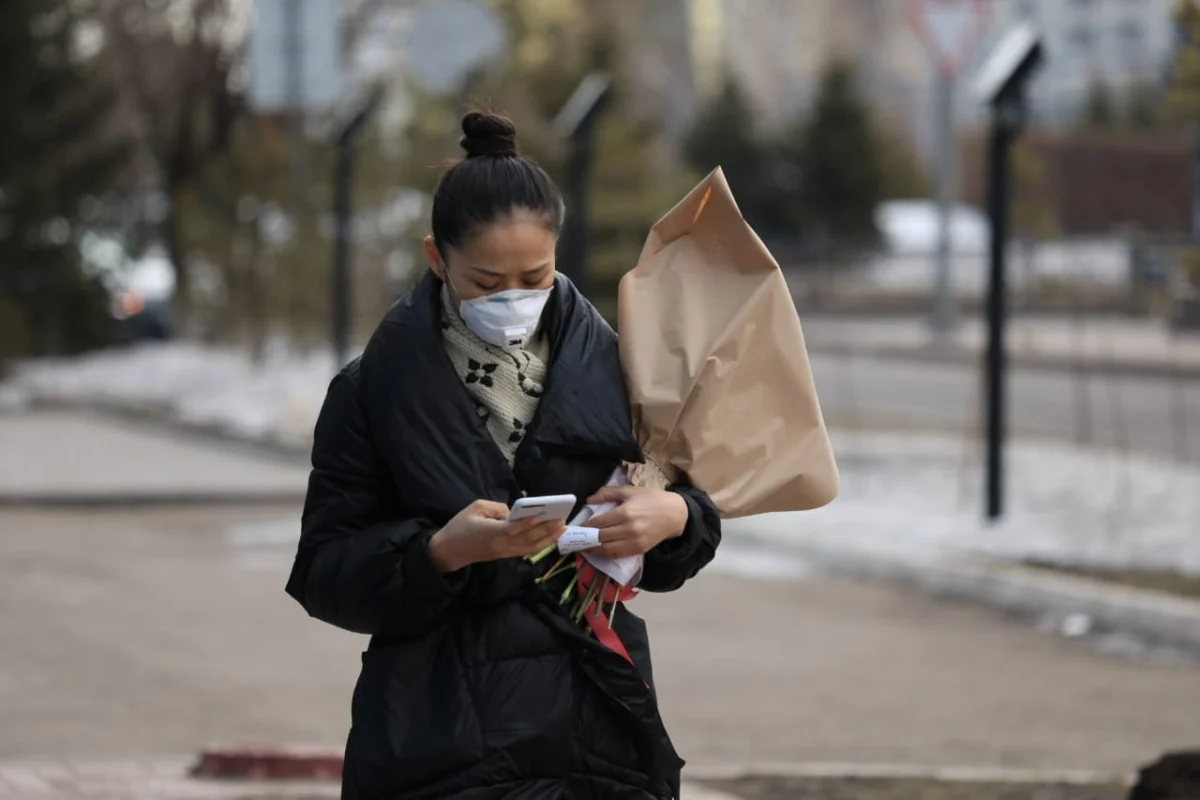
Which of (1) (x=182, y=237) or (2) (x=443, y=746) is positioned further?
(1) (x=182, y=237)

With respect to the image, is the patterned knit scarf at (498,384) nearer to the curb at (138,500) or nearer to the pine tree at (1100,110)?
the curb at (138,500)

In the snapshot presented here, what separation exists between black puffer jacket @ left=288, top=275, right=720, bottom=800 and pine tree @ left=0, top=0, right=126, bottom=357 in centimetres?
2137

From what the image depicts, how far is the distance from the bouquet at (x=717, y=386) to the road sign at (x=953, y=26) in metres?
20.3

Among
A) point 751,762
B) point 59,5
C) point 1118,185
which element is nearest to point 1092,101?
point 1118,185

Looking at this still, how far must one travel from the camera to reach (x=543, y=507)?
3008 millimetres

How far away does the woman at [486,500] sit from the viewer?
3232 millimetres

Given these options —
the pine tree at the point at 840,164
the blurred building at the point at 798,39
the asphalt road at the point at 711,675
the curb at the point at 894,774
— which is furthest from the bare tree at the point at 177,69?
the blurred building at the point at 798,39

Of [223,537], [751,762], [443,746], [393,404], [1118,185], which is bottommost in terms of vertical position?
[1118,185]

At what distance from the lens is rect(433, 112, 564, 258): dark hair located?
10.6ft

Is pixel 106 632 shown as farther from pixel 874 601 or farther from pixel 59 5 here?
pixel 59 5

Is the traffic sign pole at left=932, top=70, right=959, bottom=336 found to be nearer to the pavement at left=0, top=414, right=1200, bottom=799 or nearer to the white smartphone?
the pavement at left=0, top=414, right=1200, bottom=799

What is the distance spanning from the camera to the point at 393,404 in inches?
128

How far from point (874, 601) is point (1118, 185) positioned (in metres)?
40.8

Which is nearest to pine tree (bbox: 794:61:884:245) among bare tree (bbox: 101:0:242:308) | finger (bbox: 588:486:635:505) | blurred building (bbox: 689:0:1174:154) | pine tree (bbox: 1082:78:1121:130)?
pine tree (bbox: 1082:78:1121:130)
